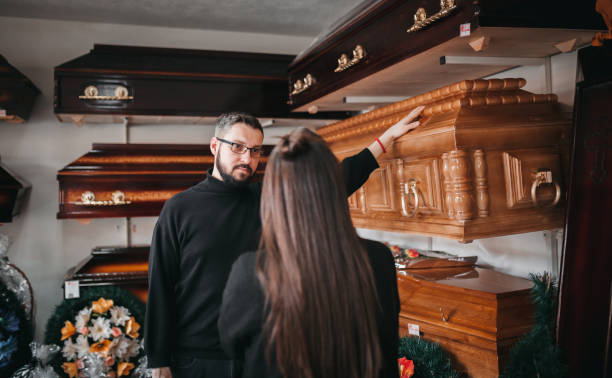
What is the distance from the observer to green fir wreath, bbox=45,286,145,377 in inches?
109

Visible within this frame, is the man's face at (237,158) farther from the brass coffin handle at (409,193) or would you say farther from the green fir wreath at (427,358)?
the green fir wreath at (427,358)

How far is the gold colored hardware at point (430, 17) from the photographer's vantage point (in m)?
1.48

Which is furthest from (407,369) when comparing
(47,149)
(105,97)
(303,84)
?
(47,149)

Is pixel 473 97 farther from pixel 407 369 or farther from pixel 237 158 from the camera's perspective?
pixel 407 369

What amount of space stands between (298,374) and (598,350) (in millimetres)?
975

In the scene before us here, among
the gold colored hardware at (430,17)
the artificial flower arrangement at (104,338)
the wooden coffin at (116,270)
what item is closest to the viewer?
the gold colored hardware at (430,17)

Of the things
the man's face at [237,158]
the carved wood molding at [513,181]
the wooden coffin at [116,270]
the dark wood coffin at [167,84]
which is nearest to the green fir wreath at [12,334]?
the wooden coffin at [116,270]

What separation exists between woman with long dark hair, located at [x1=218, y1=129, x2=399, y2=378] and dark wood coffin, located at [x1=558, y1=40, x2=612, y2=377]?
779mm

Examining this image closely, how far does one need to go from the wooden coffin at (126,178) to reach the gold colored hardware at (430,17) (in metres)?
1.94

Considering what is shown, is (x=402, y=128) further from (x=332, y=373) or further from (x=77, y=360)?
(x=77, y=360)

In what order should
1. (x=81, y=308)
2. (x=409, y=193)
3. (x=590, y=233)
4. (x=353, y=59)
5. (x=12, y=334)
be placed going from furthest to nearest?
1. (x=81, y=308)
2. (x=12, y=334)
3. (x=353, y=59)
4. (x=409, y=193)
5. (x=590, y=233)

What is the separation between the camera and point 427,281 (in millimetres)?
2033

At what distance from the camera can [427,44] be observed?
5.39 ft

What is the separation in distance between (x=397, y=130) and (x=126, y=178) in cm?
217
